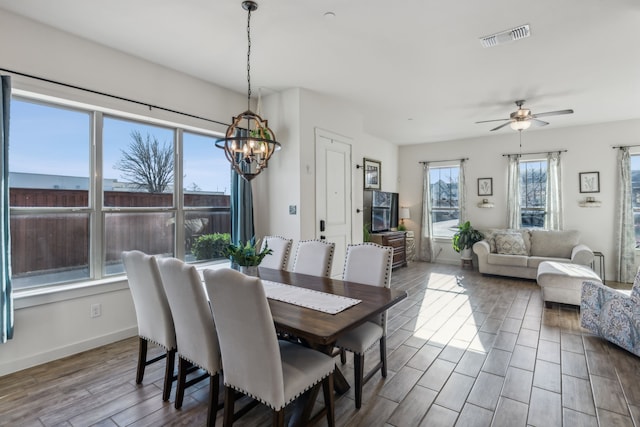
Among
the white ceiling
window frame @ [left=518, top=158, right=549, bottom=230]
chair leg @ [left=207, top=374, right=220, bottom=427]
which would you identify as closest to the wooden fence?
the white ceiling

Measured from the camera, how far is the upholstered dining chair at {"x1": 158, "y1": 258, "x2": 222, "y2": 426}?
179cm

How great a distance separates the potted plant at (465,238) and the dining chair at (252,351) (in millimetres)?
5760

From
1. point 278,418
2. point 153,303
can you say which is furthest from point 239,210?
point 278,418

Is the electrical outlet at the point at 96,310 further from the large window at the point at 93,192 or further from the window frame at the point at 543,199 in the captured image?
the window frame at the point at 543,199

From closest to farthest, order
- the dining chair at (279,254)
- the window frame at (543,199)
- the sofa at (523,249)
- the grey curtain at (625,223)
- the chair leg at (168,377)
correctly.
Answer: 1. the chair leg at (168,377)
2. the dining chair at (279,254)
3. the grey curtain at (625,223)
4. the sofa at (523,249)
5. the window frame at (543,199)

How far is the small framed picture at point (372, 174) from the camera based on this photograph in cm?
666

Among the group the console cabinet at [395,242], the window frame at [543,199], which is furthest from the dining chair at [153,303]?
the window frame at [543,199]

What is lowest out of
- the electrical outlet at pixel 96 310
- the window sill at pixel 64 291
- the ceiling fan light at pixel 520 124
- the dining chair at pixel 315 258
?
the electrical outlet at pixel 96 310

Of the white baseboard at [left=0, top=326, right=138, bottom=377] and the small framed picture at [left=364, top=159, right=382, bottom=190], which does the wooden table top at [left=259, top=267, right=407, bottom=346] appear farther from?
the small framed picture at [left=364, top=159, right=382, bottom=190]

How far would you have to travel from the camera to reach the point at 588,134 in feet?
19.4

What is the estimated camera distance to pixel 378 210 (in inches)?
264

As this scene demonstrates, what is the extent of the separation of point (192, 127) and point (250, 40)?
1340 mm

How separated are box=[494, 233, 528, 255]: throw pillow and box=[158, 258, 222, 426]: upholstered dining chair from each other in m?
5.75

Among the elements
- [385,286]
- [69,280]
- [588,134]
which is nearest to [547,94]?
[588,134]
